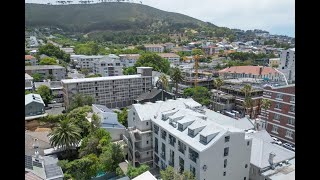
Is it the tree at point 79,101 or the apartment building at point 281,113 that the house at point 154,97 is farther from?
the apartment building at point 281,113

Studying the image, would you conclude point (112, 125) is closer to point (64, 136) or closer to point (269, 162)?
point (64, 136)

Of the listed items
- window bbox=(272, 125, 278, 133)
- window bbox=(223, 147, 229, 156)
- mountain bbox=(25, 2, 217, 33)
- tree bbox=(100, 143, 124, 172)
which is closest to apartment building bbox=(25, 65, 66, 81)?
tree bbox=(100, 143, 124, 172)

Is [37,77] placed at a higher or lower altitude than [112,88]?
higher

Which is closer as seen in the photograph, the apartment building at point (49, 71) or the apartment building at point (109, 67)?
the apartment building at point (49, 71)

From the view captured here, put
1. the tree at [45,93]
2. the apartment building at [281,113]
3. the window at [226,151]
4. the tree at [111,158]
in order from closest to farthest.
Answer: the window at [226,151], the tree at [111,158], the apartment building at [281,113], the tree at [45,93]

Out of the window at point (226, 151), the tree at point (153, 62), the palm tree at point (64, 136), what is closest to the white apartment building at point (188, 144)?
the window at point (226, 151)

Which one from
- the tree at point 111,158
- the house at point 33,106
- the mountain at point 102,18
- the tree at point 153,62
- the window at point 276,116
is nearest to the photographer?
the tree at point 111,158

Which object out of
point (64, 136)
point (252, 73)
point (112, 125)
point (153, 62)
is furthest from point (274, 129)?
point (153, 62)

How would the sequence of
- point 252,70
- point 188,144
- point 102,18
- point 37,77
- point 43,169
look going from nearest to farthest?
point 43,169, point 188,144, point 37,77, point 252,70, point 102,18

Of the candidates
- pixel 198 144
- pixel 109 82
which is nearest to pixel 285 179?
pixel 198 144
